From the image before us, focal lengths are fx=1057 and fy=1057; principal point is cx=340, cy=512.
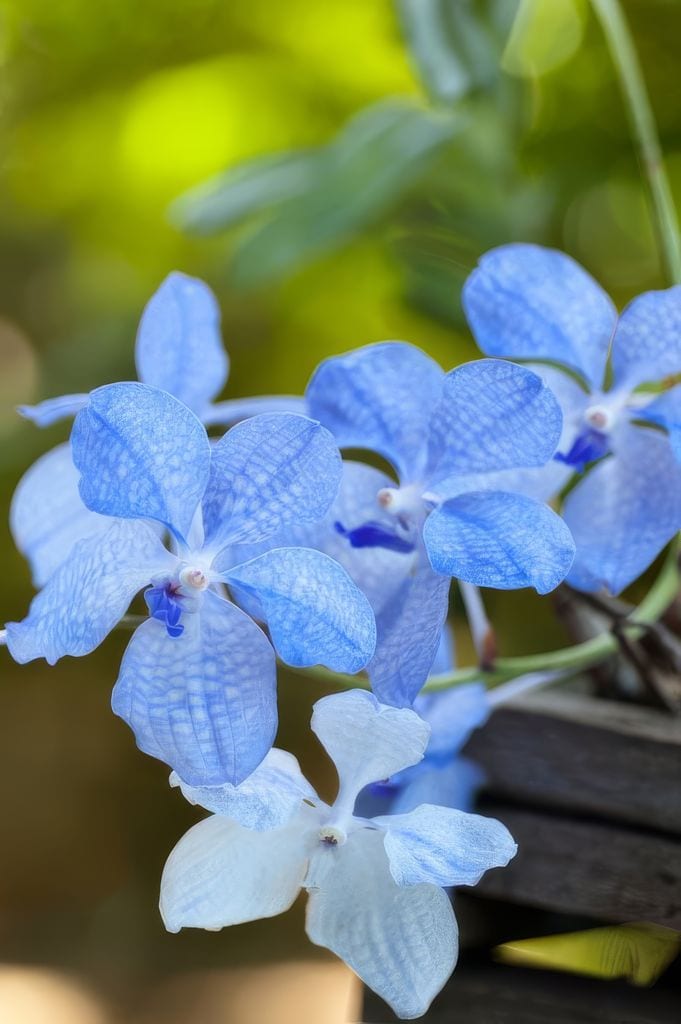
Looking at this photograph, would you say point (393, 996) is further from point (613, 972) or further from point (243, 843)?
point (613, 972)

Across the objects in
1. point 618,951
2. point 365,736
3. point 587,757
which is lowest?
point 618,951

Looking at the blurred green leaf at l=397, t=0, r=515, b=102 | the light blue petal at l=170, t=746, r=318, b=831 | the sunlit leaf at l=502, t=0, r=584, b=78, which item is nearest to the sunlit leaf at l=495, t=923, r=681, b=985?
the light blue petal at l=170, t=746, r=318, b=831

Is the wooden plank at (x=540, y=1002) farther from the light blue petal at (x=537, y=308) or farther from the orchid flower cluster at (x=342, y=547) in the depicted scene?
the light blue petal at (x=537, y=308)

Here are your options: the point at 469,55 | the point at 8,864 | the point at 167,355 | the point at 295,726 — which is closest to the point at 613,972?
the point at 167,355

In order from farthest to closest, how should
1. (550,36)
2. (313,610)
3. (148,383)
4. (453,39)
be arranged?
(550,36) < (453,39) < (148,383) < (313,610)

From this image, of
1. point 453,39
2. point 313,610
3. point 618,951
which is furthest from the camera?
point 453,39

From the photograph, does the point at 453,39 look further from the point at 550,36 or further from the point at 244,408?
the point at 244,408

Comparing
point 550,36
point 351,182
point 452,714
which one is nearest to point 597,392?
point 452,714
